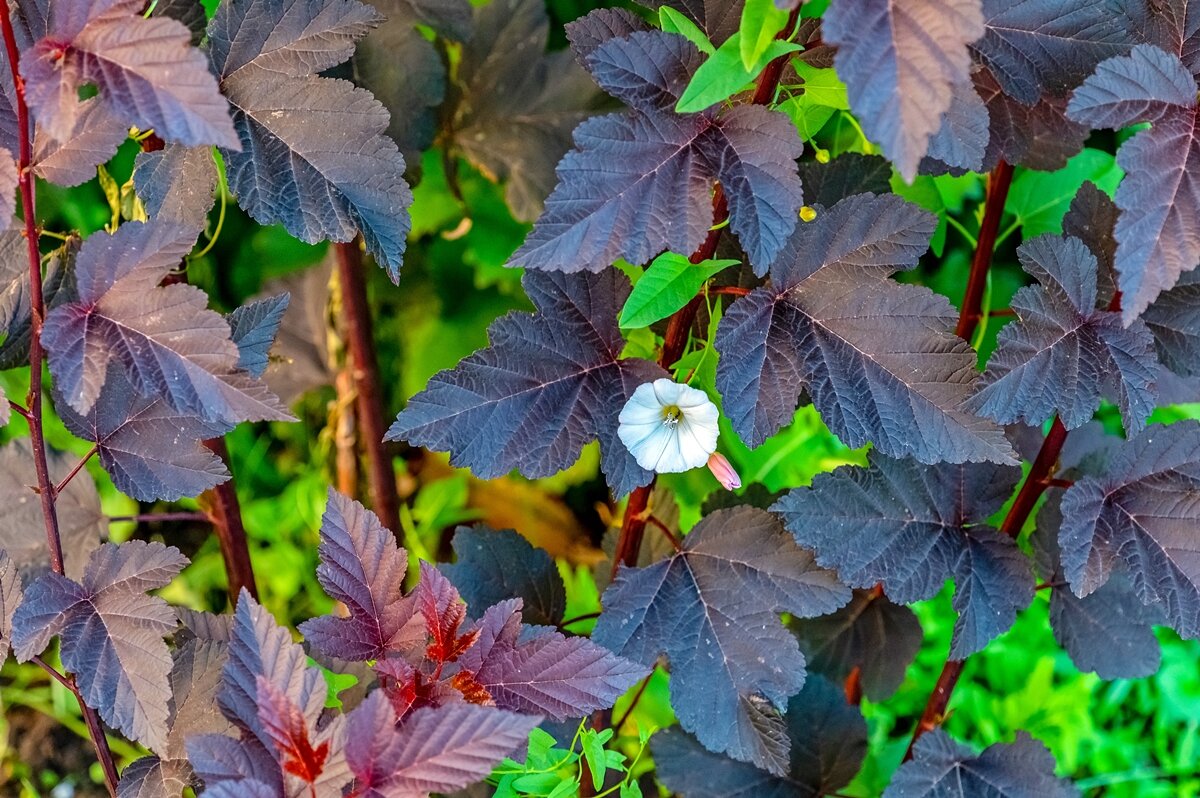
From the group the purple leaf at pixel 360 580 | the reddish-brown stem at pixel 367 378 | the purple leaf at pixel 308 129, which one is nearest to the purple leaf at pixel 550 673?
the purple leaf at pixel 360 580

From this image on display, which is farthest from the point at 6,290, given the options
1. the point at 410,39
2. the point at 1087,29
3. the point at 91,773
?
the point at 91,773

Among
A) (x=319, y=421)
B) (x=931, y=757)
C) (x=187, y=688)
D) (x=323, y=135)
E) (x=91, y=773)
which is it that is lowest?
(x=91, y=773)

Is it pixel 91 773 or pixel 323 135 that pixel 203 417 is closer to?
pixel 323 135

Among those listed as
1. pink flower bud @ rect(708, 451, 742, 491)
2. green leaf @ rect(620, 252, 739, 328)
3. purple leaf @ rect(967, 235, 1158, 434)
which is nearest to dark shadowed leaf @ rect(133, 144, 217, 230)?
green leaf @ rect(620, 252, 739, 328)

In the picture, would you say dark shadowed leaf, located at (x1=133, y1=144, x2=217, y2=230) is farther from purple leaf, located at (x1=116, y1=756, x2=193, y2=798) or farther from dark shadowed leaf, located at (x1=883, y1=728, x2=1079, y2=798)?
dark shadowed leaf, located at (x1=883, y1=728, x2=1079, y2=798)

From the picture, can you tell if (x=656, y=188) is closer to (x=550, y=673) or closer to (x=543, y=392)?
(x=543, y=392)
